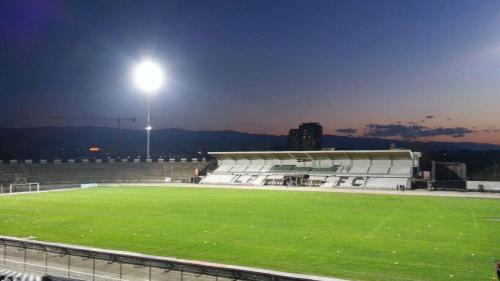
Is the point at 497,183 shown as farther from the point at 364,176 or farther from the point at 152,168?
the point at 152,168

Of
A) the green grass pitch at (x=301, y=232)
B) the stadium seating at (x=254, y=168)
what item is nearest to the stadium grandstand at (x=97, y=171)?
the stadium seating at (x=254, y=168)

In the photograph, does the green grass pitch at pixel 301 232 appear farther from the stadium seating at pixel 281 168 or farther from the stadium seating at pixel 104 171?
the stadium seating at pixel 104 171

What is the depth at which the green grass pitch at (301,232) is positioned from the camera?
15758 millimetres

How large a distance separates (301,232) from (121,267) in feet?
37.2

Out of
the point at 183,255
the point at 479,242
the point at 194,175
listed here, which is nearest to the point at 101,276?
the point at 183,255

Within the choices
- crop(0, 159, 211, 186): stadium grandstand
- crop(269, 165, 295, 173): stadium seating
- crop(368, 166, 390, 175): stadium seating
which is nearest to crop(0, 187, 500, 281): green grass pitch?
crop(368, 166, 390, 175): stadium seating

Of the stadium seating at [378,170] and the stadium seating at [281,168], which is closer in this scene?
the stadium seating at [378,170]

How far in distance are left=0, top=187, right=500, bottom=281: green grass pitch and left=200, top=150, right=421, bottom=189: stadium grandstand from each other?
2172 cm

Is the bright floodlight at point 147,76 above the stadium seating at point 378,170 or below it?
above

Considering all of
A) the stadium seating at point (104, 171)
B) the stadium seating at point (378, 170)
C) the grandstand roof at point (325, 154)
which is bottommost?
the stadium seating at point (104, 171)

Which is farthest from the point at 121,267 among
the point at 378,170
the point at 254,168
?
the point at 254,168

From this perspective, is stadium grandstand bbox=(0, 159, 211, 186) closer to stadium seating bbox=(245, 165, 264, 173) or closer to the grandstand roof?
the grandstand roof

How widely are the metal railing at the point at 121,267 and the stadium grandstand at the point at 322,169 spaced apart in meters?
45.0

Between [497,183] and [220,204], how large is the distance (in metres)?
33.1
